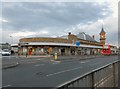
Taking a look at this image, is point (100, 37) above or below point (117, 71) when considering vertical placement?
above

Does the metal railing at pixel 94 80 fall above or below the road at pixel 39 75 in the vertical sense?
above

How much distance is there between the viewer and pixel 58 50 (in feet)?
219

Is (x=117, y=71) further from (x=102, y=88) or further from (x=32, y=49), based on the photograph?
(x=32, y=49)

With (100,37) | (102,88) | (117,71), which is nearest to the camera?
(102,88)

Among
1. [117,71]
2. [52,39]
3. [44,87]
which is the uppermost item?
[52,39]

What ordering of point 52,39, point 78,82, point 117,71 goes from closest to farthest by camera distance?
point 78,82 → point 117,71 → point 52,39

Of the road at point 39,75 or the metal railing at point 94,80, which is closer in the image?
the metal railing at point 94,80

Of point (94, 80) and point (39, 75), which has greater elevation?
point (94, 80)

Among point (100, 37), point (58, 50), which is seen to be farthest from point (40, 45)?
point (100, 37)

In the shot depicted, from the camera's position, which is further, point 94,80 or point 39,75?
point 39,75

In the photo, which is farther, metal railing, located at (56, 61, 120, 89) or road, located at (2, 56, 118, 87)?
road, located at (2, 56, 118, 87)

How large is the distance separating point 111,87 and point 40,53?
2230 inches

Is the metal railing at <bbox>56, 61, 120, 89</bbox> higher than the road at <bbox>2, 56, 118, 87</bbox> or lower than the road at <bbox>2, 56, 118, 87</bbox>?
higher

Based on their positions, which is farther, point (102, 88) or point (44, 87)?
point (44, 87)
